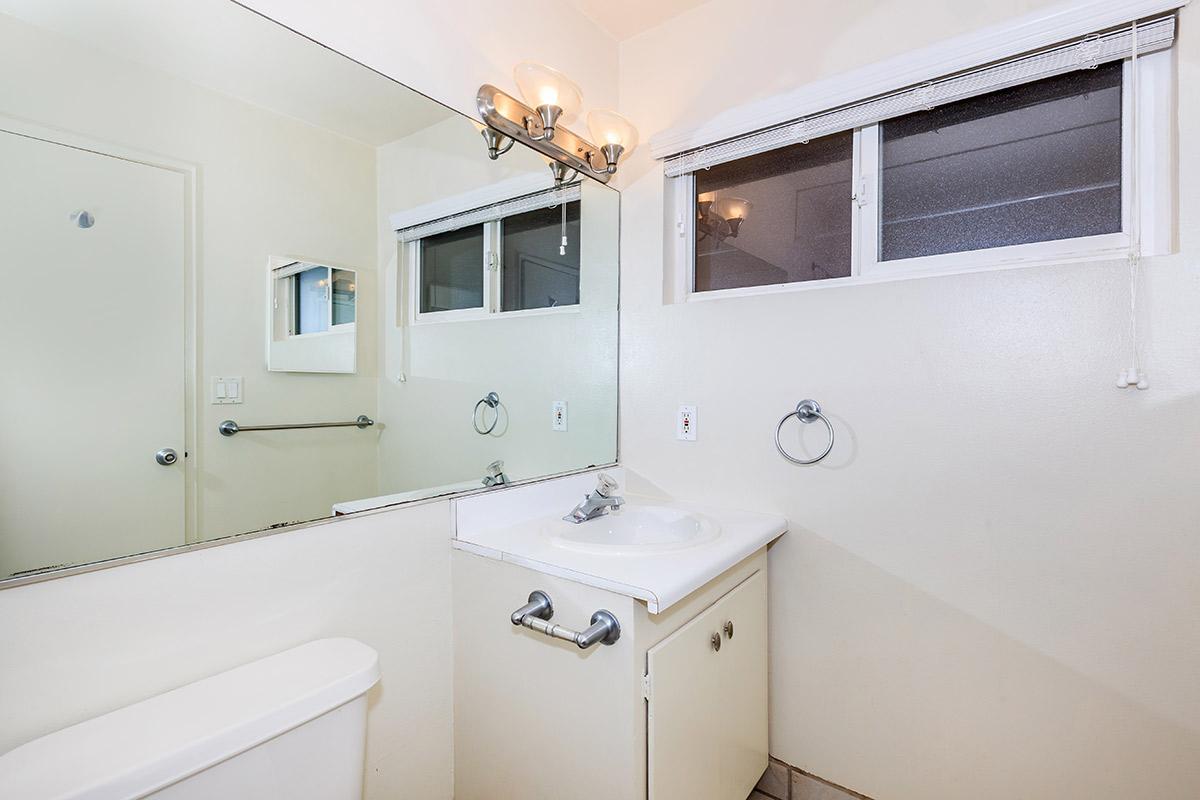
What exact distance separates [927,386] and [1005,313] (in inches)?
9.2

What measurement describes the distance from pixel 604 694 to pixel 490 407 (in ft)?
2.69

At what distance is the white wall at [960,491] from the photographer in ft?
3.71

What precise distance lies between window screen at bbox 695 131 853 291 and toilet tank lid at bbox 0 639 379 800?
1.46m

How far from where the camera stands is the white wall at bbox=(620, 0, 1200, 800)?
113cm

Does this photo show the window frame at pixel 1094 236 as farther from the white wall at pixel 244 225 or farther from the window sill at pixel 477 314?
the white wall at pixel 244 225

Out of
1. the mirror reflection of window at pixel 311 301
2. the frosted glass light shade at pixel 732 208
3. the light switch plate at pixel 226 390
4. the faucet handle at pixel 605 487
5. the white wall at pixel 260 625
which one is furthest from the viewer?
the frosted glass light shade at pixel 732 208

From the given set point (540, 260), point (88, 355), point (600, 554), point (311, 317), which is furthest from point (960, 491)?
point (88, 355)

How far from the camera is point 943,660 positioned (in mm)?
1345

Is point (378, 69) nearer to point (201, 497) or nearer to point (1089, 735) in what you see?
point (201, 497)

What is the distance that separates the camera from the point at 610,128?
171 cm

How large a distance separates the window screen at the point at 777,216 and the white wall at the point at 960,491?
0.12m

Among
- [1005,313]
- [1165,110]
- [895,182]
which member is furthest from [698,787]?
[1165,110]

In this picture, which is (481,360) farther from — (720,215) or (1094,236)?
(1094,236)

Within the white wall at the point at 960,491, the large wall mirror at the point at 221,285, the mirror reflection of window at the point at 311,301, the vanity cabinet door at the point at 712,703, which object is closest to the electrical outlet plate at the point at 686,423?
the white wall at the point at 960,491
